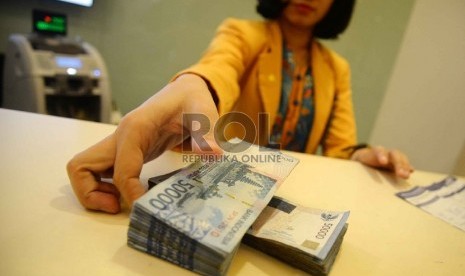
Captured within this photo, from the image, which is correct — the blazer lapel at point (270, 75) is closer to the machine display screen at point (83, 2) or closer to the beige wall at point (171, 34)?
the beige wall at point (171, 34)

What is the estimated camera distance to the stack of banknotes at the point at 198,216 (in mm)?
251

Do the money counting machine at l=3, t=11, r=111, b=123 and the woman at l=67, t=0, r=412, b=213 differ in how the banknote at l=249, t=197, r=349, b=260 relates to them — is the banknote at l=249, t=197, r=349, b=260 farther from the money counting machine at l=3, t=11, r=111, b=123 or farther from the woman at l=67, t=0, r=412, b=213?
the money counting machine at l=3, t=11, r=111, b=123

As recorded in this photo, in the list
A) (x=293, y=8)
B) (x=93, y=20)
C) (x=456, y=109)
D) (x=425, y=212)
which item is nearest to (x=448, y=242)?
(x=425, y=212)

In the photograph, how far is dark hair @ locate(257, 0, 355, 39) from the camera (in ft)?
2.84

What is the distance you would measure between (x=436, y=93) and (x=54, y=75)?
1170mm

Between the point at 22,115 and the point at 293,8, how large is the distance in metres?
0.66

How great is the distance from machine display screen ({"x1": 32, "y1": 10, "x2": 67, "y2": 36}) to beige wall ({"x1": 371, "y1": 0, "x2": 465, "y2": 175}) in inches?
49.6

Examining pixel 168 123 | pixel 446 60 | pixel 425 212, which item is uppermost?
pixel 446 60

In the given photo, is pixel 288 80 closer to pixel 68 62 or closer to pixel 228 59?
pixel 228 59

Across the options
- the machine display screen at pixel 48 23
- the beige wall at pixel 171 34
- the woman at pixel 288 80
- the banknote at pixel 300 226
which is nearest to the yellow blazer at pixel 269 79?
the woman at pixel 288 80

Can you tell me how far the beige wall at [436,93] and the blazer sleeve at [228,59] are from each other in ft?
1.41

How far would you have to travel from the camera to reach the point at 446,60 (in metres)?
0.73

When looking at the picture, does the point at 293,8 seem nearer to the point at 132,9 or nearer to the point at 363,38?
the point at 132,9

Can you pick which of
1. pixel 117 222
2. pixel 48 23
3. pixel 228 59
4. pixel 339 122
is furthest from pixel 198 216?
pixel 48 23
